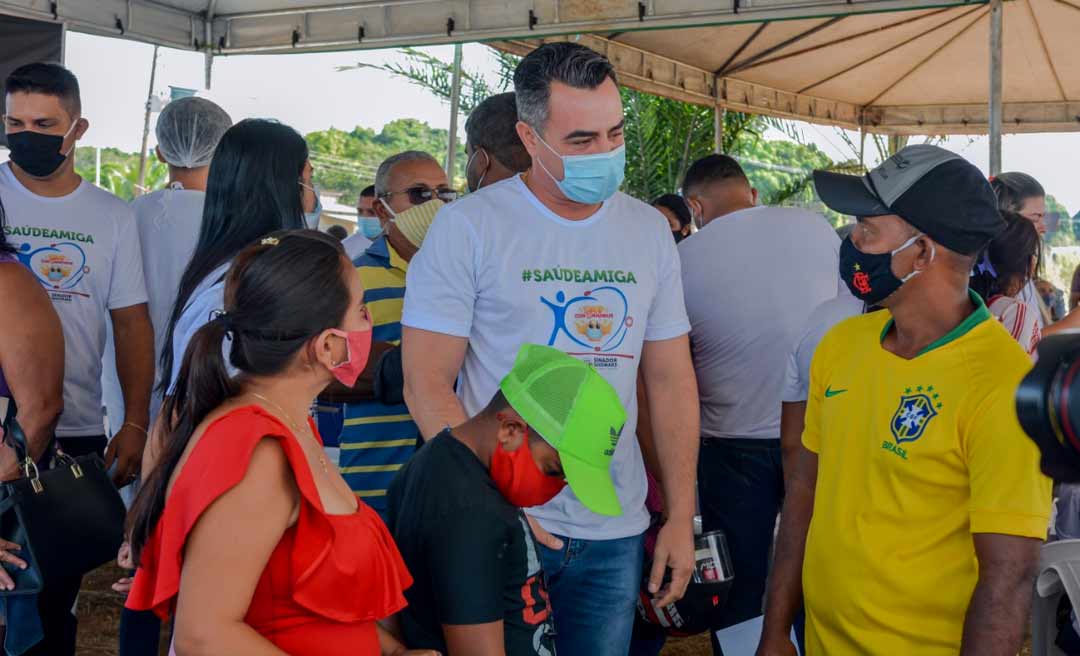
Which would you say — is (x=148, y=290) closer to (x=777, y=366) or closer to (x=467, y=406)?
(x=467, y=406)

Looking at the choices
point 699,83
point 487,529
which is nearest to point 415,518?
point 487,529

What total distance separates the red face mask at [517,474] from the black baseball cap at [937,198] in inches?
35.1

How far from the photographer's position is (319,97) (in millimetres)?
45438

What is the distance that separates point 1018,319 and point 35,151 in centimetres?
320

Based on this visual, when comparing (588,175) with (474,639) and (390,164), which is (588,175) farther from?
(390,164)

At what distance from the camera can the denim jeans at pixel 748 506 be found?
379 centimetres

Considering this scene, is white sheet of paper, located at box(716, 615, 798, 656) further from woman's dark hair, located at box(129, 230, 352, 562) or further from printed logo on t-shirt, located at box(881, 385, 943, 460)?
woman's dark hair, located at box(129, 230, 352, 562)

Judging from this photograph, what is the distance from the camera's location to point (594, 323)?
259 cm

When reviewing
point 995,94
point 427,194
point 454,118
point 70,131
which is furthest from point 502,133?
point 454,118

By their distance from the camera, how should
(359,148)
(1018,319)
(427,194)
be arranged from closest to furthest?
(1018,319) → (427,194) → (359,148)

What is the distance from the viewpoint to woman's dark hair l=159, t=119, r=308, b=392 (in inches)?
113

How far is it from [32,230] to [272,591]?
232 cm

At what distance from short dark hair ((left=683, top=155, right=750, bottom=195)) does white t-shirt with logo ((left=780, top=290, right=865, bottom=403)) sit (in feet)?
3.56

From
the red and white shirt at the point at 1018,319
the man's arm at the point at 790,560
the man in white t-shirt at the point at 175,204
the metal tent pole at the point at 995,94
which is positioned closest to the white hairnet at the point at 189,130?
the man in white t-shirt at the point at 175,204
